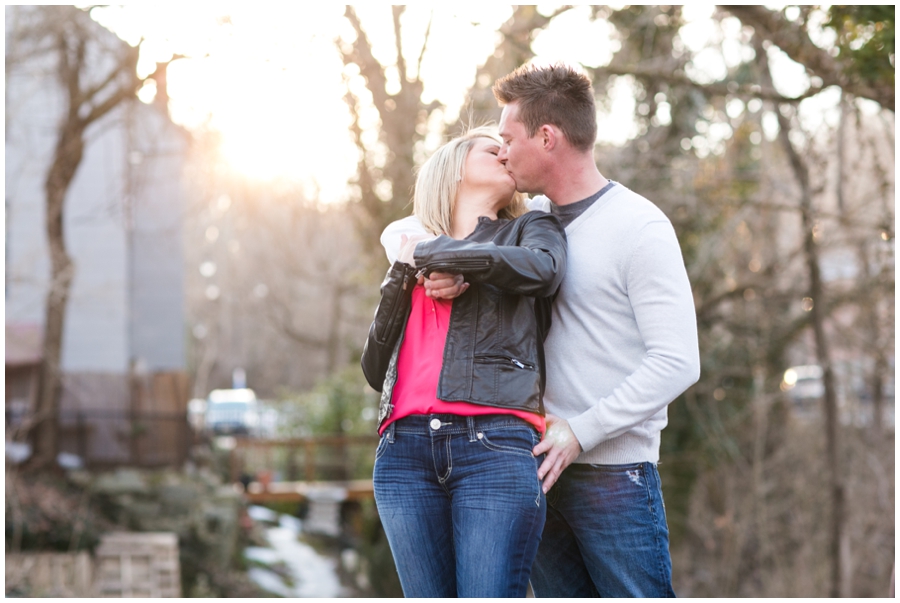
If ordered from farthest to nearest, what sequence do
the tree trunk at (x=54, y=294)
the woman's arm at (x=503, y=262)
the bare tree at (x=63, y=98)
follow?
the tree trunk at (x=54, y=294) < the bare tree at (x=63, y=98) < the woman's arm at (x=503, y=262)

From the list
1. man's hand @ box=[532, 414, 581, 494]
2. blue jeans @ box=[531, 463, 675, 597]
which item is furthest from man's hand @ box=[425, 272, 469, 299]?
blue jeans @ box=[531, 463, 675, 597]

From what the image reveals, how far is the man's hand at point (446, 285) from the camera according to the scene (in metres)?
2.04

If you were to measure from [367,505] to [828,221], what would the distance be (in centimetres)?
890

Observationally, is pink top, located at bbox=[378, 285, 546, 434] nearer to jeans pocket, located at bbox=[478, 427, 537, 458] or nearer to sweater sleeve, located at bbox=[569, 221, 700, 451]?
jeans pocket, located at bbox=[478, 427, 537, 458]

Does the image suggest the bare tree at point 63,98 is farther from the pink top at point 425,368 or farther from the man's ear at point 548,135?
the man's ear at point 548,135

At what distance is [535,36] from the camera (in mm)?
7715

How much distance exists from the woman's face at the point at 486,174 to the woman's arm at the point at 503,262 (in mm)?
222

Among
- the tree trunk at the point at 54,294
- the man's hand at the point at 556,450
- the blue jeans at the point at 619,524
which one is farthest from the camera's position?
the tree trunk at the point at 54,294

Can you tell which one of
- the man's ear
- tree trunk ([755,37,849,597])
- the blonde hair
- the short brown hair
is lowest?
tree trunk ([755,37,849,597])

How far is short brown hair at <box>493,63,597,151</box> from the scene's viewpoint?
88.0 inches

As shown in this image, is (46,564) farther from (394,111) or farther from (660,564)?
(660,564)

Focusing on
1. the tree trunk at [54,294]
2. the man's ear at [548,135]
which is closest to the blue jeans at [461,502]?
the man's ear at [548,135]

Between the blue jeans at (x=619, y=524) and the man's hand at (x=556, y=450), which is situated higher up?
the man's hand at (x=556, y=450)

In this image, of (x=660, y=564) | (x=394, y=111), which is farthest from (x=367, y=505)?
(x=660, y=564)
